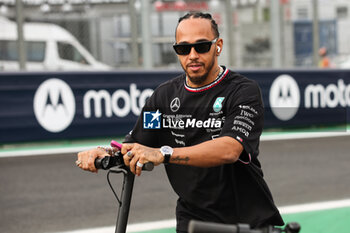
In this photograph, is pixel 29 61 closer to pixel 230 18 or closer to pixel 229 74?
pixel 230 18

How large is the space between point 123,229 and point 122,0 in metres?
9.90

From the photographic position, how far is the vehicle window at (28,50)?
34.9 ft

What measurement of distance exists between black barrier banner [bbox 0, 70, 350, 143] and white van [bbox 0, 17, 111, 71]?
0.88ft

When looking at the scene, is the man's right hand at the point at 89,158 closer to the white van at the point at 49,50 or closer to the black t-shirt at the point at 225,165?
the black t-shirt at the point at 225,165

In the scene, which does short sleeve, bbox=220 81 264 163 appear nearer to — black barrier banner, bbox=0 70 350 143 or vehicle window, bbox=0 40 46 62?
black barrier banner, bbox=0 70 350 143

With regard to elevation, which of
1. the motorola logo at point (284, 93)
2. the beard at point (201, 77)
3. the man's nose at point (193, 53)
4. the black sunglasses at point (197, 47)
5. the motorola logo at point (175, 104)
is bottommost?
the motorola logo at point (284, 93)

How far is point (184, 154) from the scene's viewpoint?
2.40 meters

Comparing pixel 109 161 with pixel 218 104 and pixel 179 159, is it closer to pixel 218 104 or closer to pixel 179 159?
pixel 179 159

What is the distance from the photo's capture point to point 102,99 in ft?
37.1

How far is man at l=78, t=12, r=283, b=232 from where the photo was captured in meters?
2.65

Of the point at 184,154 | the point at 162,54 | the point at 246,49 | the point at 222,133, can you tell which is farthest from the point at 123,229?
the point at 246,49

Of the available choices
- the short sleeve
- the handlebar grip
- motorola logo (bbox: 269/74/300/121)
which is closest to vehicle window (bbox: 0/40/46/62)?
motorola logo (bbox: 269/74/300/121)

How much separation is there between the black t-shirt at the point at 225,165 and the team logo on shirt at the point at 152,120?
8cm

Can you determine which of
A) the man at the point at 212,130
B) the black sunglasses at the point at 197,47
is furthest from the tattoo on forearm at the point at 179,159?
the black sunglasses at the point at 197,47
